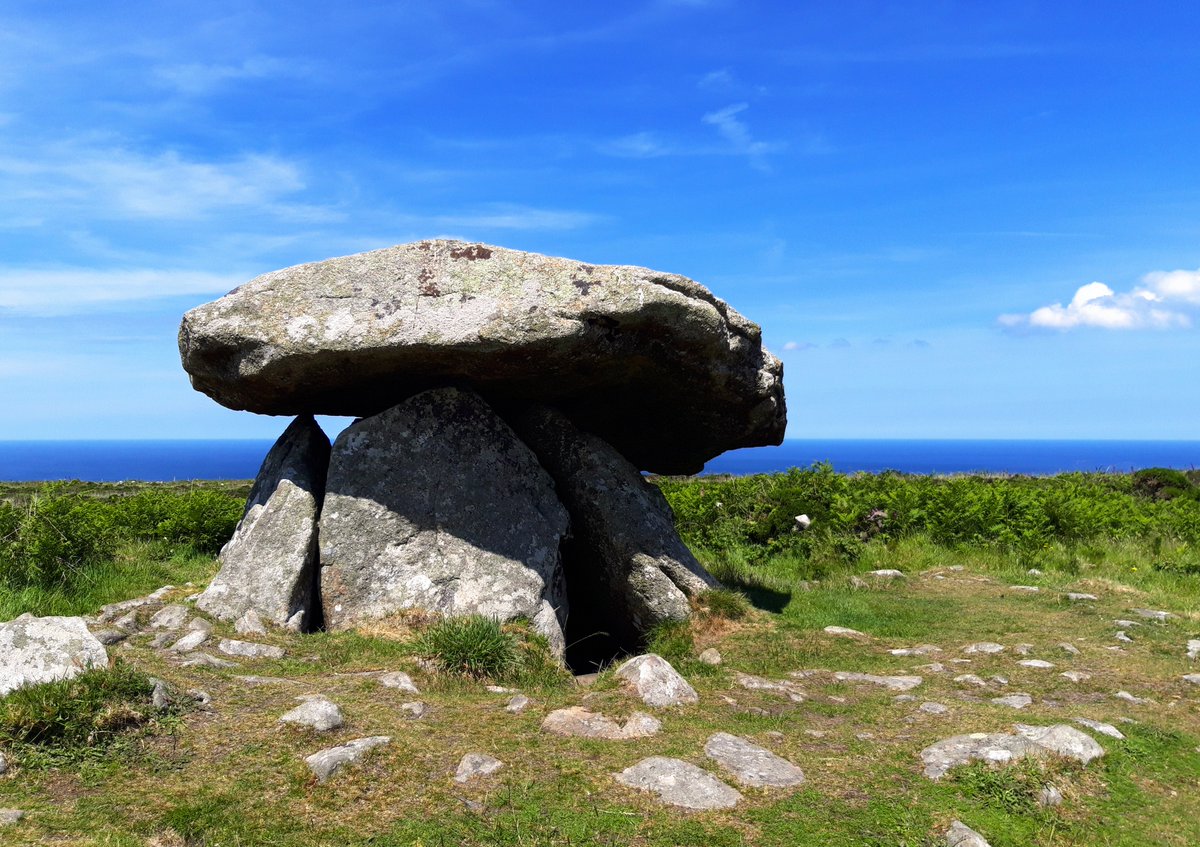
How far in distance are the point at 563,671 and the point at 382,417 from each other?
3979mm

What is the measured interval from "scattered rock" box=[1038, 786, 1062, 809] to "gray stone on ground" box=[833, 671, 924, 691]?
258 centimetres

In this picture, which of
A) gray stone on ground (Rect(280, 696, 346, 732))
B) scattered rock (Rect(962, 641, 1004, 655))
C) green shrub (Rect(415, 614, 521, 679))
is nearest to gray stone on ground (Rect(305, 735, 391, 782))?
gray stone on ground (Rect(280, 696, 346, 732))

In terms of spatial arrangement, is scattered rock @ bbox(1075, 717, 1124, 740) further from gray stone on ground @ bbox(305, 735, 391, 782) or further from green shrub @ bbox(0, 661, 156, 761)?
green shrub @ bbox(0, 661, 156, 761)

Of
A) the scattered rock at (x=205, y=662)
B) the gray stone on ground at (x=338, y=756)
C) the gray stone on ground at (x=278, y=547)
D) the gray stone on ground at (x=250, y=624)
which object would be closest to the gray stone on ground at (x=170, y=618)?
the gray stone on ground at (x=278, y=547)

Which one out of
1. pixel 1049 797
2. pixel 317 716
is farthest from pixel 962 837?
pixel 317 716

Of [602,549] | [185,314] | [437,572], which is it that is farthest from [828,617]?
[185,314]

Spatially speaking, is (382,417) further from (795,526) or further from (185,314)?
(795,526)

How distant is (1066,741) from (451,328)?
6553 millimetres

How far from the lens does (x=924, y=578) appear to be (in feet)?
47.7

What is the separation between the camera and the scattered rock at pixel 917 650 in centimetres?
956

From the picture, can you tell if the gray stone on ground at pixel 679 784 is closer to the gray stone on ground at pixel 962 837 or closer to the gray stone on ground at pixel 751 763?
the gray stone on ground at pixel 751 763

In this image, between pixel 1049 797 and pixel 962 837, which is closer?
pixel 962 837

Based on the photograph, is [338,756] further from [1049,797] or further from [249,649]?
[1049,797]

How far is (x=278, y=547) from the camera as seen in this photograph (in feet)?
31.8
